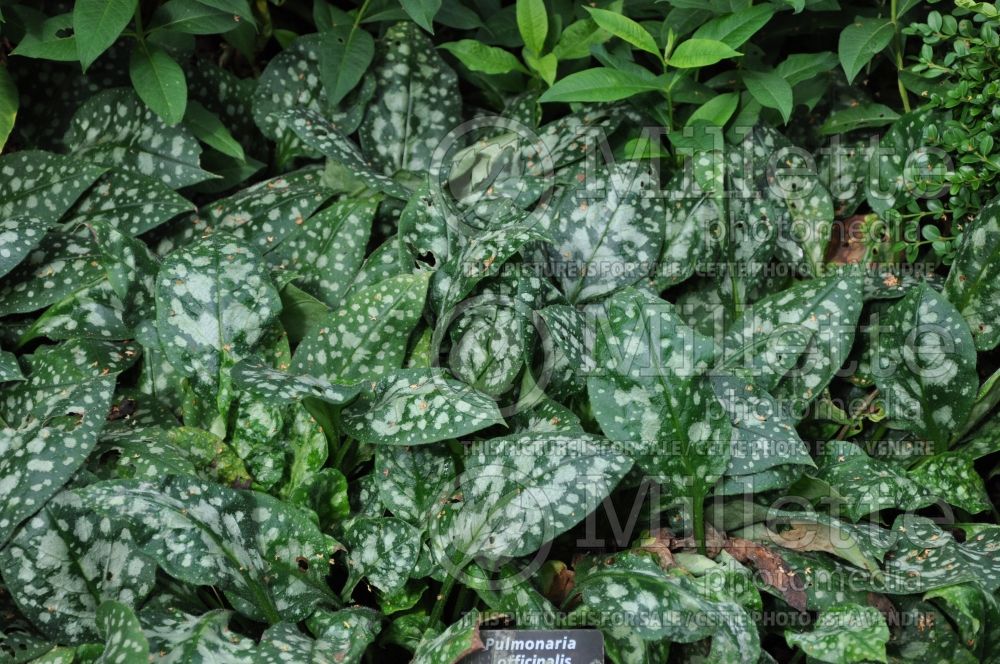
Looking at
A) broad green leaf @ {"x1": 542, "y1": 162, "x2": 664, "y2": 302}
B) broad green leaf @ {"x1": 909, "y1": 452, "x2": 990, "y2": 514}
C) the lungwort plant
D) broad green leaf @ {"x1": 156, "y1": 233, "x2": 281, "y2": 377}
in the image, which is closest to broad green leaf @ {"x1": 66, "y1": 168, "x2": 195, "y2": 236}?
the lungwort plant

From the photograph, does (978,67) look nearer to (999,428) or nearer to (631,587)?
(999,428)

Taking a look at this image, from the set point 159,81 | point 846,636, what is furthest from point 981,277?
point 159,81

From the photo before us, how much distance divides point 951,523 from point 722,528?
523mm

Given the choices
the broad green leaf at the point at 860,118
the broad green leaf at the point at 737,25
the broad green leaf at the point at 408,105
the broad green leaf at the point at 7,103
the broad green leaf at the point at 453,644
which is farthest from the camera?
the broad green leaf at the point at 408,105

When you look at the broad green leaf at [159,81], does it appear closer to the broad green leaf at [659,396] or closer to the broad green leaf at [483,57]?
the broad green leaf at [483,57]

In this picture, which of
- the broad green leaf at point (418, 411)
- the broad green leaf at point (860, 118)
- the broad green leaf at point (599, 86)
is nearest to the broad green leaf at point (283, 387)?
the broad green leaf at point (418, 411)

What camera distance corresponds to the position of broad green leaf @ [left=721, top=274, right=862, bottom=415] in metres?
2.04

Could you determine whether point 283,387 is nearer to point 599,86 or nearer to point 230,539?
point 230,539

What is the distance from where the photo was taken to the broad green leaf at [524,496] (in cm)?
175

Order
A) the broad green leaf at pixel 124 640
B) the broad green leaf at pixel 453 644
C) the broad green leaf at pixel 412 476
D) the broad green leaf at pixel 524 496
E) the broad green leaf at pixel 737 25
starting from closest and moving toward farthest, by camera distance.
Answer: the broad green leaf at pixel 124 640, the broad green leaf at pixel 453 644, the broad green leaf at pixel 524 496, the broad green leaf at pixel 412 476, the broad green leaf at pixel 737 25

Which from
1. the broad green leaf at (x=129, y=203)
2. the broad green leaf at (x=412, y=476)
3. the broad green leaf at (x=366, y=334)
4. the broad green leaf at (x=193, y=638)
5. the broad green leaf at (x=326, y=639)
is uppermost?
the broad green leaf at (x=129, y=203)

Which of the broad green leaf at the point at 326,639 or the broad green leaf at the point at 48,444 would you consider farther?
the broad green leaf at the point at 48,444

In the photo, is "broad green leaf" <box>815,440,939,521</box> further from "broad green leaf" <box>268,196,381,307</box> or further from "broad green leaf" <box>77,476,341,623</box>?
"broad green leaf" <box>268,196,381,307</box>

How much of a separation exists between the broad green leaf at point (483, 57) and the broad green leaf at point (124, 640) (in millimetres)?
1543
